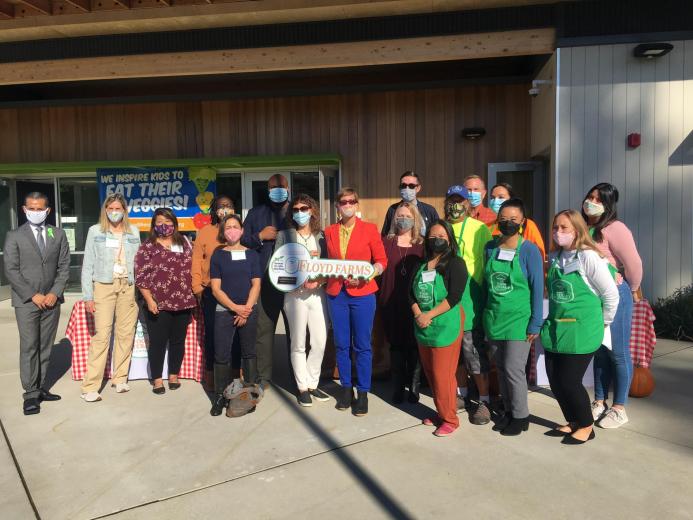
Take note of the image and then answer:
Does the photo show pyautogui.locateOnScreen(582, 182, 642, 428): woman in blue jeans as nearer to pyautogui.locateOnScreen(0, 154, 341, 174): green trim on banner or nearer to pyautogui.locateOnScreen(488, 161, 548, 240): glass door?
pyautogui.locateOnScreen(488, 161, 548, 240): glass door

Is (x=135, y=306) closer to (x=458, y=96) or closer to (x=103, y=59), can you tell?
(x=103, y=59)

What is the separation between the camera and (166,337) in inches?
200

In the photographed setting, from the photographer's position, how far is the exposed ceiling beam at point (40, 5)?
23.7 feet

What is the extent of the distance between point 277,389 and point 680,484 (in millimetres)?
3219

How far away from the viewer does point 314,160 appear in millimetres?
9516

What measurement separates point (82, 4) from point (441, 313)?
22.3ft

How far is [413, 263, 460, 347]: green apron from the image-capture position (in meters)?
3.87

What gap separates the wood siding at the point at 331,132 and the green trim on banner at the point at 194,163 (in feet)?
1.02

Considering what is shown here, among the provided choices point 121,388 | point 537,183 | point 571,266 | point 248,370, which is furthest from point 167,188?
point 571,266

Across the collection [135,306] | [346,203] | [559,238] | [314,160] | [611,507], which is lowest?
[611,507]

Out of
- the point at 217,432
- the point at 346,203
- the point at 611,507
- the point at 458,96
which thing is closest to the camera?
the point at 611,507

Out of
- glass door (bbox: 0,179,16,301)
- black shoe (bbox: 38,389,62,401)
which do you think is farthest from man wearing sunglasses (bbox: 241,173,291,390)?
glass door (bbox: 0,179,16,301)

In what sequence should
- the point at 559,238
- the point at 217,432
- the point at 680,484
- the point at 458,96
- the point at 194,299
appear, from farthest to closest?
the point at 458,96, the point at 194,299, the point at 217,432, the point at 559,238, the point at 680,484

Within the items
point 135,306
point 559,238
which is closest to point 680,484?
point 559,238
